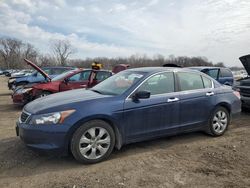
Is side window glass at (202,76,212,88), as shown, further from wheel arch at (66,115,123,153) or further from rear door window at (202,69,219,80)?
rear door window at (202,69,219,80)

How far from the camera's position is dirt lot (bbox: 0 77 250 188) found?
12.0ft

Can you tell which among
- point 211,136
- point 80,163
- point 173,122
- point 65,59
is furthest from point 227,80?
point 65,59

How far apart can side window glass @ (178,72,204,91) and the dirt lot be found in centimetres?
110

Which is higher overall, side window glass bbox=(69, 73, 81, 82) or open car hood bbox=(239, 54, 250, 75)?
open car hood bbox=(239, 54, 250, 75)

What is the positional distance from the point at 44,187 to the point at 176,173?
187cm

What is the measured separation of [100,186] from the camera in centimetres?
352

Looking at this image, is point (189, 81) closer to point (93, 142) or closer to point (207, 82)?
point (207, 82)

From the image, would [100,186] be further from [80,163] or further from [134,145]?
[134,145]

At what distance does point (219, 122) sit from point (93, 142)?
118 inches

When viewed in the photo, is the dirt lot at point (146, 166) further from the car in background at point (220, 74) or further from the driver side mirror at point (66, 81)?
the car in background at point (220, 74)

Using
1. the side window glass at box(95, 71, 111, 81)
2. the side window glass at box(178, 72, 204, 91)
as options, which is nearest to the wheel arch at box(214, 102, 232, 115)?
the side window glass at box(178, 72, 204, 91)

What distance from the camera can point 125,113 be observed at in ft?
14.8

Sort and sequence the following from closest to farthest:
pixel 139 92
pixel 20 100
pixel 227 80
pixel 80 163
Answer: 1. pixel 80 163
2. pixel 139 92
3. pixel 20 100
4. pixel 227 80

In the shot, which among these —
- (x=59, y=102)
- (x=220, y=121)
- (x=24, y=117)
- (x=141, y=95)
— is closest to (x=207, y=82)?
(x=220, y=121)
